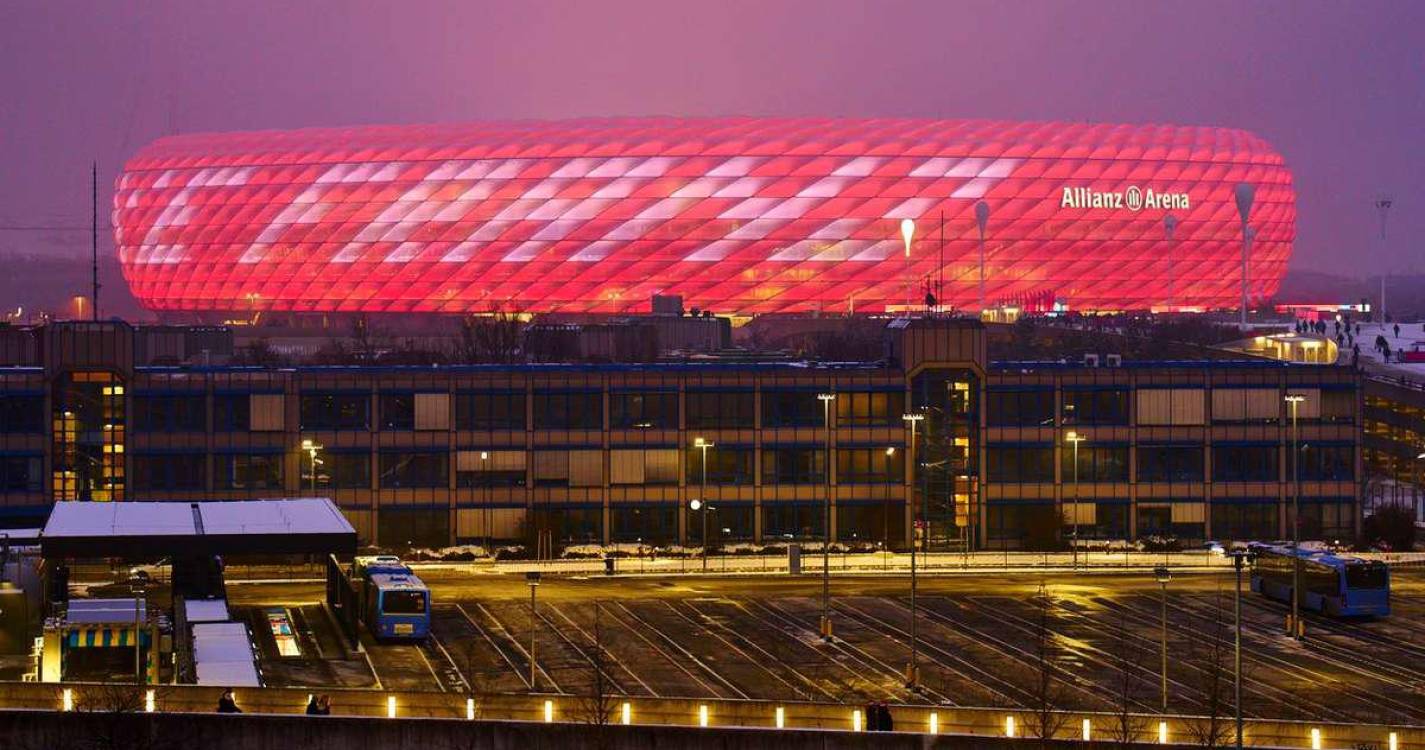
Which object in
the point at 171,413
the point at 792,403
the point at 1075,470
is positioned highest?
the point at 792,403

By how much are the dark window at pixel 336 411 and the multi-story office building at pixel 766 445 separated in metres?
0.09

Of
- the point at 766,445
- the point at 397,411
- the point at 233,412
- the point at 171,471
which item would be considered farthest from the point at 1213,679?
the point at 171,471

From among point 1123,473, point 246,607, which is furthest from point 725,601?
point 1123,473

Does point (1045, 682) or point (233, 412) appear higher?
point (233, 412)

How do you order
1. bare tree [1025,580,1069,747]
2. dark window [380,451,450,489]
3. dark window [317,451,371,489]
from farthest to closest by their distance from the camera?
1. dark window [380,451,450,489]
2. dark window [317,451,371,489]
3. bare tree [1025,580,1069,747]

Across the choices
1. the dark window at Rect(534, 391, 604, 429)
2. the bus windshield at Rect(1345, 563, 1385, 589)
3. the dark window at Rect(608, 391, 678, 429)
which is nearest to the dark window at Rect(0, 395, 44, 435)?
the dark window at Rect(534, 391, 604, 429)

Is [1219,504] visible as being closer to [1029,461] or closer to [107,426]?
[1029,461]

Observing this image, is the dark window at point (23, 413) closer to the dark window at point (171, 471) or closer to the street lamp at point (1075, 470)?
the dark window at point (171, 471)

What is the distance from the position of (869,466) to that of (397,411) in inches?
742

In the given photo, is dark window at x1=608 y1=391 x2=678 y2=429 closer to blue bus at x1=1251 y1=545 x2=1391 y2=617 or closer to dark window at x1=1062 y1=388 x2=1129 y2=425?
dark window at x1=1062 y1=388 x2=1129 y2=425

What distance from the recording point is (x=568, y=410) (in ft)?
311

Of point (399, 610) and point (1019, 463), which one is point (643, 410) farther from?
point (399, 610)

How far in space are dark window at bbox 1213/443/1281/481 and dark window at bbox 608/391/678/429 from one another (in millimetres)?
22039

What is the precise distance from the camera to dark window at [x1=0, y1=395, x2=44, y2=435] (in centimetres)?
8944
